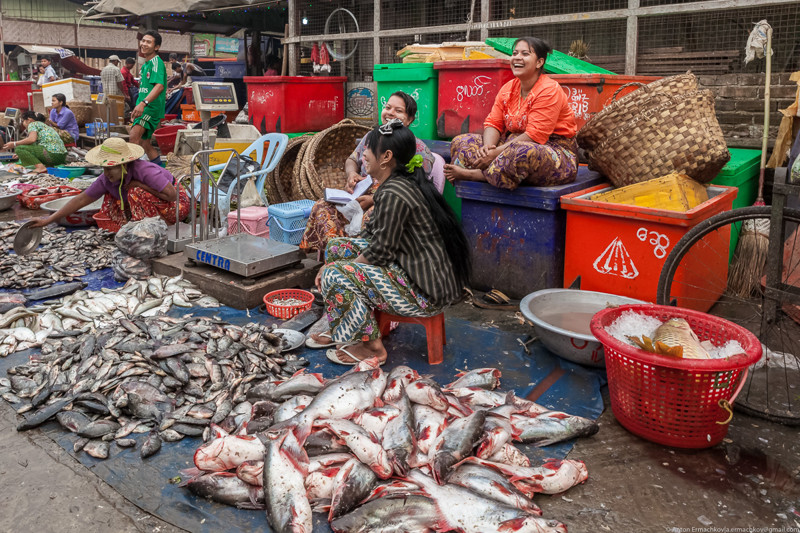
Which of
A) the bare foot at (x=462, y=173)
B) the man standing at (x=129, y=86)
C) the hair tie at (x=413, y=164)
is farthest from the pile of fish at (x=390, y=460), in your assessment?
the man standing at (x=129, y=86)

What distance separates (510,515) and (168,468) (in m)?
1.56

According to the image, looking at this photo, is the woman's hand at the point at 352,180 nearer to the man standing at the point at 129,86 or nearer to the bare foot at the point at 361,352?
the bare foot at the point at 361,352

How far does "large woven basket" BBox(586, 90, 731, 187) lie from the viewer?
451 centimetres

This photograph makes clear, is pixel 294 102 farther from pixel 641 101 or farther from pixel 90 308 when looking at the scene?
pixel 641 101

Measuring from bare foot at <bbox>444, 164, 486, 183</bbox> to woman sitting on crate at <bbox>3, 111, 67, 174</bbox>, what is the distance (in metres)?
8.54

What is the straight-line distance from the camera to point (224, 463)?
8.85 ft

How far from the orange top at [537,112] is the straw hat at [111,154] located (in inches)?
133

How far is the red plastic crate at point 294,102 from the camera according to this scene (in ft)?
28.2

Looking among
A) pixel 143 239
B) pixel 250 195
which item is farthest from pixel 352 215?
pixel 250 195

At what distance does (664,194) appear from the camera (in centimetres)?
433

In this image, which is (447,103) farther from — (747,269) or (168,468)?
(168,468)

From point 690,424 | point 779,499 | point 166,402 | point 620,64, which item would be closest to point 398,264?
point 166,402

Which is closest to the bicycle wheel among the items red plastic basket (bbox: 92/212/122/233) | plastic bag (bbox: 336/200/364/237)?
plastic bag (bbox: 336/200/364/237)

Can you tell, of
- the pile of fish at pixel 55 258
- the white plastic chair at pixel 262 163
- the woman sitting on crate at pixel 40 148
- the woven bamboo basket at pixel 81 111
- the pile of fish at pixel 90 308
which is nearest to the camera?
the pile of fish at pixel 90 308
